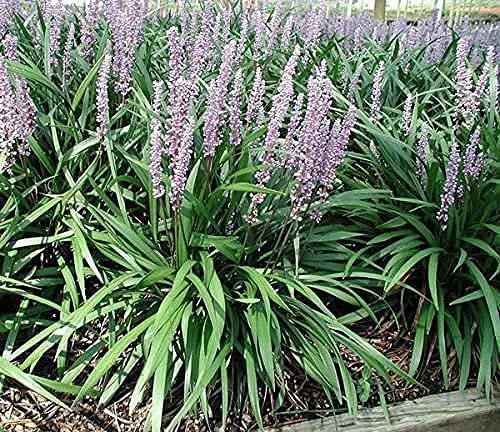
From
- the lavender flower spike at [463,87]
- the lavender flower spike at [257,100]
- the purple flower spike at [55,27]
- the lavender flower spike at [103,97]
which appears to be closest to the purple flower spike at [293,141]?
the lavender flower spike at [257,100]

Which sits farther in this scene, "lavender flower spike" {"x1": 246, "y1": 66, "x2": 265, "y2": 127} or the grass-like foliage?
"lavender flower spike" {"x1": 246, "y1": 66, "x2": 265, "y2": 127}

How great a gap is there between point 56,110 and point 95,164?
1.65ft

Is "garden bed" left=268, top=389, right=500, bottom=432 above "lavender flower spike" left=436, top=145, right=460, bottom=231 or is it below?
below

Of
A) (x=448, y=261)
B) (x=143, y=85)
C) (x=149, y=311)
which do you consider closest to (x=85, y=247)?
(x=149, y=311)

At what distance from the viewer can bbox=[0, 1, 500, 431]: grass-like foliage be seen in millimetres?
2467

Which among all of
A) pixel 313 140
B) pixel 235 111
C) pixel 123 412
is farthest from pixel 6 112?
pixel 123 412

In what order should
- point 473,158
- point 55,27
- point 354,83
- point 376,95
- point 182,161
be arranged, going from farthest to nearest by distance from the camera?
point 354,83 → point 376,95 → point 55,27 → point 473,158 → point 182,161

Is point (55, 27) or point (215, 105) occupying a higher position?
point (55, 27)

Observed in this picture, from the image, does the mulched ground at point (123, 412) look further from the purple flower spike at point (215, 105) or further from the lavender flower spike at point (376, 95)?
the lavender flower spike at point (376, 95)

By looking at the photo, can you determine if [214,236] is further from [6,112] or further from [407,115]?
[407,115]

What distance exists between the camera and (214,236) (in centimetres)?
269

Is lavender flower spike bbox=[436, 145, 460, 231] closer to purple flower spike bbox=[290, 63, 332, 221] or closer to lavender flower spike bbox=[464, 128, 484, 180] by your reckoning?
lavender flower spike bbox=[464, 128, 484, 180]

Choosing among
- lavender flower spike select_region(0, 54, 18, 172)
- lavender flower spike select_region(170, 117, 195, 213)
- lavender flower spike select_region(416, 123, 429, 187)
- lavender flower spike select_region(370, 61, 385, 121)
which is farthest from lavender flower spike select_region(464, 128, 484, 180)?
lavender flower spike select_region(0, 54, 18, 172)

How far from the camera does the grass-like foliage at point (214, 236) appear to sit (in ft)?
8.09
